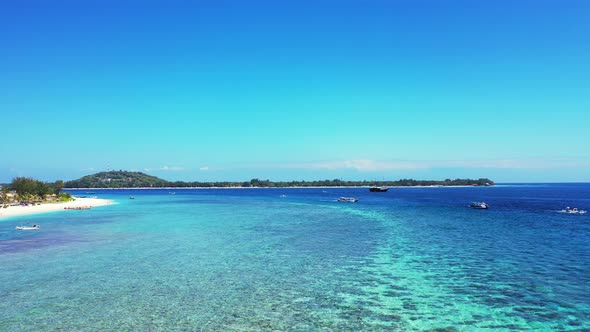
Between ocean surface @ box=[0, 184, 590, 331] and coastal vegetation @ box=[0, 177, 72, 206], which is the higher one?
coastal vegetation @ box=[0, 177, 72, 206]

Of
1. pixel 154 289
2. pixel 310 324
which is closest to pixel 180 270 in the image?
pixel 154 289

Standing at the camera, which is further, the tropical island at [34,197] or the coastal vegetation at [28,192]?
the coastal vegetation at [28,192]

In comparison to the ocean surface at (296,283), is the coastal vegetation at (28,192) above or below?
above

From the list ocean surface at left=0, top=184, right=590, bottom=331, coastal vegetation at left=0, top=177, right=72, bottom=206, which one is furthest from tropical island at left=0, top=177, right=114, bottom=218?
ocean surface at left=0, top=184, right=590, bottom=331

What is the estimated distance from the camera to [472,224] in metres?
50.2

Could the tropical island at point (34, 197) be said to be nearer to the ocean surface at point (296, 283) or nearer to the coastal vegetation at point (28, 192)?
the coastal vegetation at point (28, 192)

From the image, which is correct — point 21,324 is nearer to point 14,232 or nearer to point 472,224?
point 14,232

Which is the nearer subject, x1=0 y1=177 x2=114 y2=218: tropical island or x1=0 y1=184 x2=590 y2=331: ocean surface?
x1=0 y1=184 x2=590 y2=331: ocean surface

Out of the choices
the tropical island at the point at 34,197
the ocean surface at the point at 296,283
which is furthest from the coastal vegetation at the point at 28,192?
the ocean surface at the point at 296,283

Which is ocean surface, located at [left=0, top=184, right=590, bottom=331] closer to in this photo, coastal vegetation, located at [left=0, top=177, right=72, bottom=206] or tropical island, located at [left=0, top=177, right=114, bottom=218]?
tropical island, located at [left=0, top=177, right=114, bottom=218]

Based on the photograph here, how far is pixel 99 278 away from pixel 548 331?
21.9 m

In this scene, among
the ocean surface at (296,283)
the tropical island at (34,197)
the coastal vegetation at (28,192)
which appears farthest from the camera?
the coastal vegetation at (28,192)

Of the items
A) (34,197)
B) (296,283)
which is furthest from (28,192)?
(296,283)

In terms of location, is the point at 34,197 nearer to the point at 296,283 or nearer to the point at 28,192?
the point at 28,192
